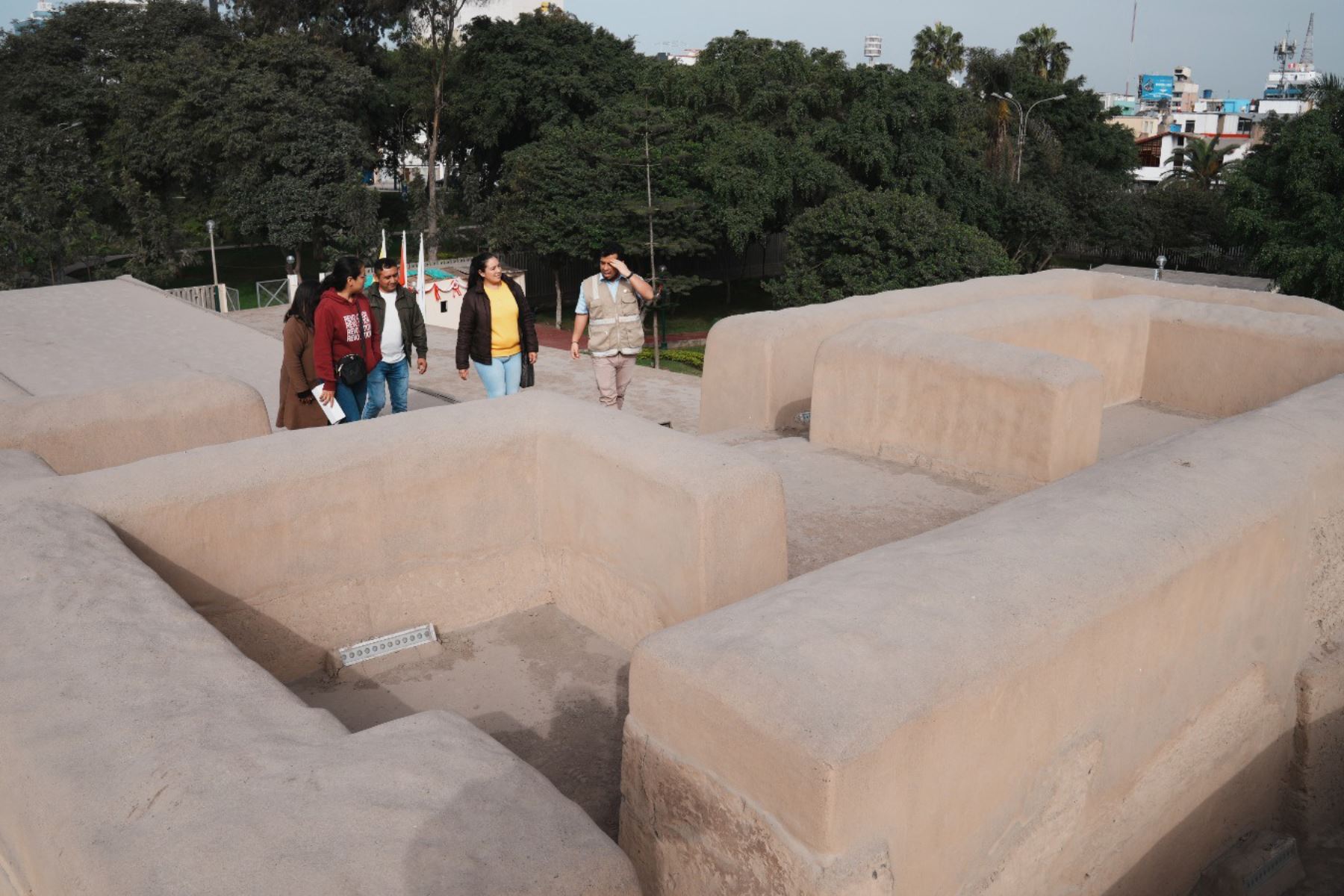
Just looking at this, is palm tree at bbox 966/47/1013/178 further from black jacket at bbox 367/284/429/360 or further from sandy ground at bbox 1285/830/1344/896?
sandy ground at bbox 1285/830/1344/896

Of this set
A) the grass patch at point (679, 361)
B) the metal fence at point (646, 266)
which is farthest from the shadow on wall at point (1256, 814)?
the metal fence at point (646, 266)

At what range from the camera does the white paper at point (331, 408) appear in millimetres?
6809

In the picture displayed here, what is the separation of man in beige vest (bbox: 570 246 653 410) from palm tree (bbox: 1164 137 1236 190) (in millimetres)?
44488

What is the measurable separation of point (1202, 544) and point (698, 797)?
200cm

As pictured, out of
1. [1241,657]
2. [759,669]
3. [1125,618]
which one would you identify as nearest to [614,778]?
[759,669]

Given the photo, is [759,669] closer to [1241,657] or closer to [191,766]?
[191,766]

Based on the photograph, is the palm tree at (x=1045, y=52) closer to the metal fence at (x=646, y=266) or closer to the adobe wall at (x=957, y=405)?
the metal fence at (x=646, y=266)

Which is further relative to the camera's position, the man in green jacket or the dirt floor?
the man in green jacket

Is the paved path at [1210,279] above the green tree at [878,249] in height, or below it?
below

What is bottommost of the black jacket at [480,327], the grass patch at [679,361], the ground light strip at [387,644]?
the grass patch at [679,361]

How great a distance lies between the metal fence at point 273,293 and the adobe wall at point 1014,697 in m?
29.0

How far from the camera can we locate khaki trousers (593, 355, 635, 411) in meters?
7.80

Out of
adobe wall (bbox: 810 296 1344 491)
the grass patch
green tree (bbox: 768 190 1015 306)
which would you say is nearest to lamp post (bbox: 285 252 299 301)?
the grass patch

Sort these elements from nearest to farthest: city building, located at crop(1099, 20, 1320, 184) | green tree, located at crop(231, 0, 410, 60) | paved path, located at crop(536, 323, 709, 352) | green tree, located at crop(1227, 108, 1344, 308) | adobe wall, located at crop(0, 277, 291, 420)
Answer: adobe wall, located at crop(0, 277, 291, 420)
green tree, located at crop(1227, 108, 1344, 308)
paved path, located at crop(536, 323, 709, 352)
green tree, located at crop(231, 0, 410, 60)
city building, located at crop(1099, 20, 1320, 184)
